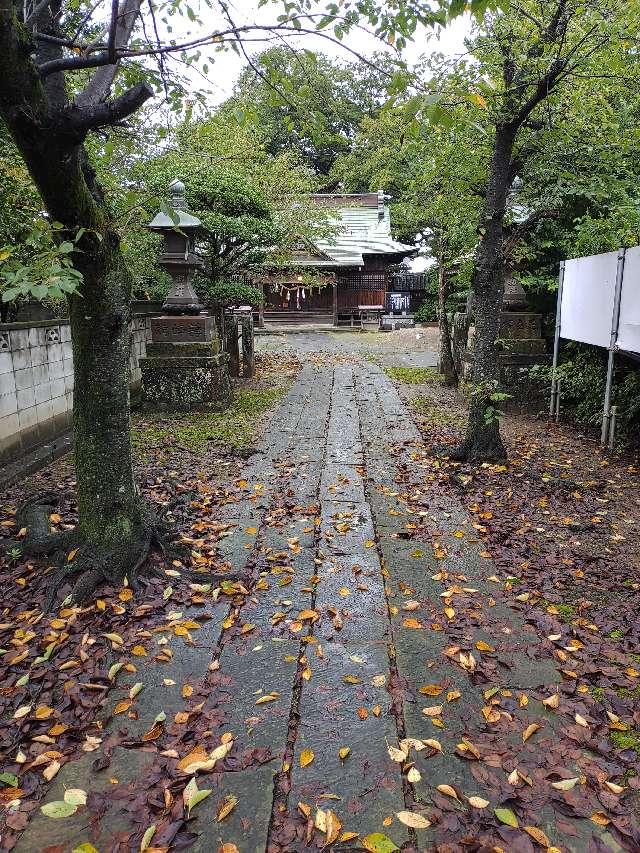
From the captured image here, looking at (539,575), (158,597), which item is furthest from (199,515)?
(539,575)

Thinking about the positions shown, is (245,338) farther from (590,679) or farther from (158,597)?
(590,679)

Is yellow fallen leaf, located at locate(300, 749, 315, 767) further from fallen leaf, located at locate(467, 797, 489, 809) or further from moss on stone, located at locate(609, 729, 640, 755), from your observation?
moss on stone, located at locate(609, 729, 640, 755)

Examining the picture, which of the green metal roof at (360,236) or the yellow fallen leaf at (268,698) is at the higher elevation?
the green metal roof at (360,236)

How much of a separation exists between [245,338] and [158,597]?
942cm

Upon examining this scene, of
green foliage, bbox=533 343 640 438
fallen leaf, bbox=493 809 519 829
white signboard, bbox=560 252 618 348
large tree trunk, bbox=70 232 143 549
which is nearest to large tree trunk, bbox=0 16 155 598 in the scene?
large tree trunk, bbox=70 232 143 549

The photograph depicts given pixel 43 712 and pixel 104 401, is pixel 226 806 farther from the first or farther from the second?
pixel 104 401

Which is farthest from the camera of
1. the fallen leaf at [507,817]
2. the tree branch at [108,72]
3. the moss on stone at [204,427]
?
the moss on stone at [204,427]

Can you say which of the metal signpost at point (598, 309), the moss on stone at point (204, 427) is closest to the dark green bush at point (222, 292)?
the moss on stone at point (204, 427)

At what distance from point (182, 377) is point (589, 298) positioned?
18.7 feet

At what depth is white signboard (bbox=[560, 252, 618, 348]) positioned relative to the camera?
631 centimetres

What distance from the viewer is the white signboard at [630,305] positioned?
5.62 metres

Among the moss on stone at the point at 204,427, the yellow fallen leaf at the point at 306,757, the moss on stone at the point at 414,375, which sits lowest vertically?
the yellow fallen leaf at the point at 306,757

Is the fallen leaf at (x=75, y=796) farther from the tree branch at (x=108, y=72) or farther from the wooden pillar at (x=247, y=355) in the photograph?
the wooden pillar at (x=247, y=355)

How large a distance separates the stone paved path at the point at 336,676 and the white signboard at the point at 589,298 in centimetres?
300
